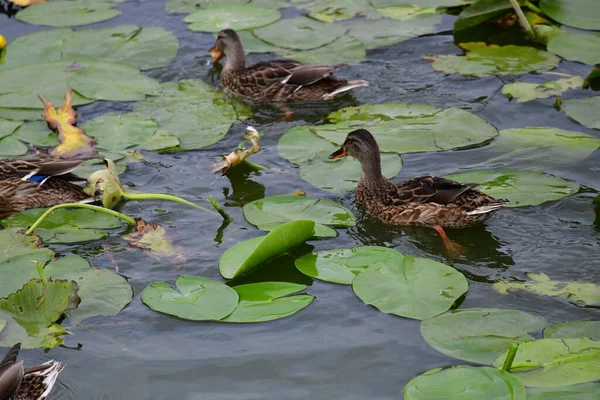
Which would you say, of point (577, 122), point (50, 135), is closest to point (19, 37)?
point (50, 135)

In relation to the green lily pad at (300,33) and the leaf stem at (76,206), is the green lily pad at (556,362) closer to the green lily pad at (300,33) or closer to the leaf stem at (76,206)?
the leaf stem at (76,206)

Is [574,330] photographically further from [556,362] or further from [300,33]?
[300,33]

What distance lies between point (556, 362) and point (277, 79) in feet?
19.0

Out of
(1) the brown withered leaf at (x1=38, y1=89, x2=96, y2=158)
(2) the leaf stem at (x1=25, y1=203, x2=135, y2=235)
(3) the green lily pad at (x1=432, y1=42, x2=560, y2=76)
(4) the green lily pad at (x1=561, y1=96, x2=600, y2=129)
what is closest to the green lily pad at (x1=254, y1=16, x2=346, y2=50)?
(3) the green lily pad at (x1=432, y1=42, x2=560, y2=76)

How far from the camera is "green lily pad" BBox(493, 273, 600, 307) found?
651 cm

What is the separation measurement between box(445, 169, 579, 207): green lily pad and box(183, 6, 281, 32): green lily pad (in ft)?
15.3

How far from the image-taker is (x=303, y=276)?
7109 mm

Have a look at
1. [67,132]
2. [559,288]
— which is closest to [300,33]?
[67,132]

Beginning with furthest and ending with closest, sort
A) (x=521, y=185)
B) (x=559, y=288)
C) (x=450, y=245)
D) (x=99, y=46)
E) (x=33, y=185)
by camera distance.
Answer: (x=99, y=46) → (x=33, y=185) → (x=521, y=185) → (x=450, y=245) → (x=559, y=288)

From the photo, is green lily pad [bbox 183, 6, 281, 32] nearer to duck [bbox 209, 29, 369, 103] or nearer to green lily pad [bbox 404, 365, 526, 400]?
duck [bbox 209, 29, 369, 103]

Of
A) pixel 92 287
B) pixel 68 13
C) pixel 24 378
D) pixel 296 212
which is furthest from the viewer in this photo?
pixel 68 13

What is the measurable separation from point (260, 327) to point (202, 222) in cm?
183

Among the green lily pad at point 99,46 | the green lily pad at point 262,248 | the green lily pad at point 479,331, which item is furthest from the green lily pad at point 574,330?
the green lily pad at point 99,46

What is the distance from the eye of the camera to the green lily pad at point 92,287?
659 centimetres
